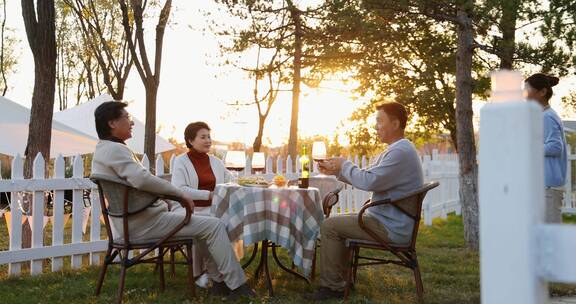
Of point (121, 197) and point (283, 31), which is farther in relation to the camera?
point (283, 31)

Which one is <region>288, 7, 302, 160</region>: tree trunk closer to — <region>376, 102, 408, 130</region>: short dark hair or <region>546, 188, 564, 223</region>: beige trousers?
<region>376, 102, 408, 130</region>: short dark hair

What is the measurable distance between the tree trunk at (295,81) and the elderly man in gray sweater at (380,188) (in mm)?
8517

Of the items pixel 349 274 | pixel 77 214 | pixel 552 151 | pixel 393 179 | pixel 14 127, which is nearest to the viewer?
pixel 393 179

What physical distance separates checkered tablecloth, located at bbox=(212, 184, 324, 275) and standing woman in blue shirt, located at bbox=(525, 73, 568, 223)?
178cm

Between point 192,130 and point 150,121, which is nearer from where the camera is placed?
point 192,130

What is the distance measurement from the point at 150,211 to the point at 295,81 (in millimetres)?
10375

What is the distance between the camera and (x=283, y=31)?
1351 cm

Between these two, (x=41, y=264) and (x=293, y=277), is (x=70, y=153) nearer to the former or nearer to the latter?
(x=41, y=264)

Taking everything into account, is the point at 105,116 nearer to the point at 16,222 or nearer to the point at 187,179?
the point at 187,179

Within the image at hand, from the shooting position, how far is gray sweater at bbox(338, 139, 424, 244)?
4.18m

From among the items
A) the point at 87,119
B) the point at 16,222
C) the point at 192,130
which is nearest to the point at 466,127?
the point at 192,130

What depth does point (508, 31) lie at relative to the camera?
6.74 metres

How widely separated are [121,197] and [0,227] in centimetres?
724

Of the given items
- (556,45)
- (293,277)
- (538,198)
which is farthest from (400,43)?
(538,198)
